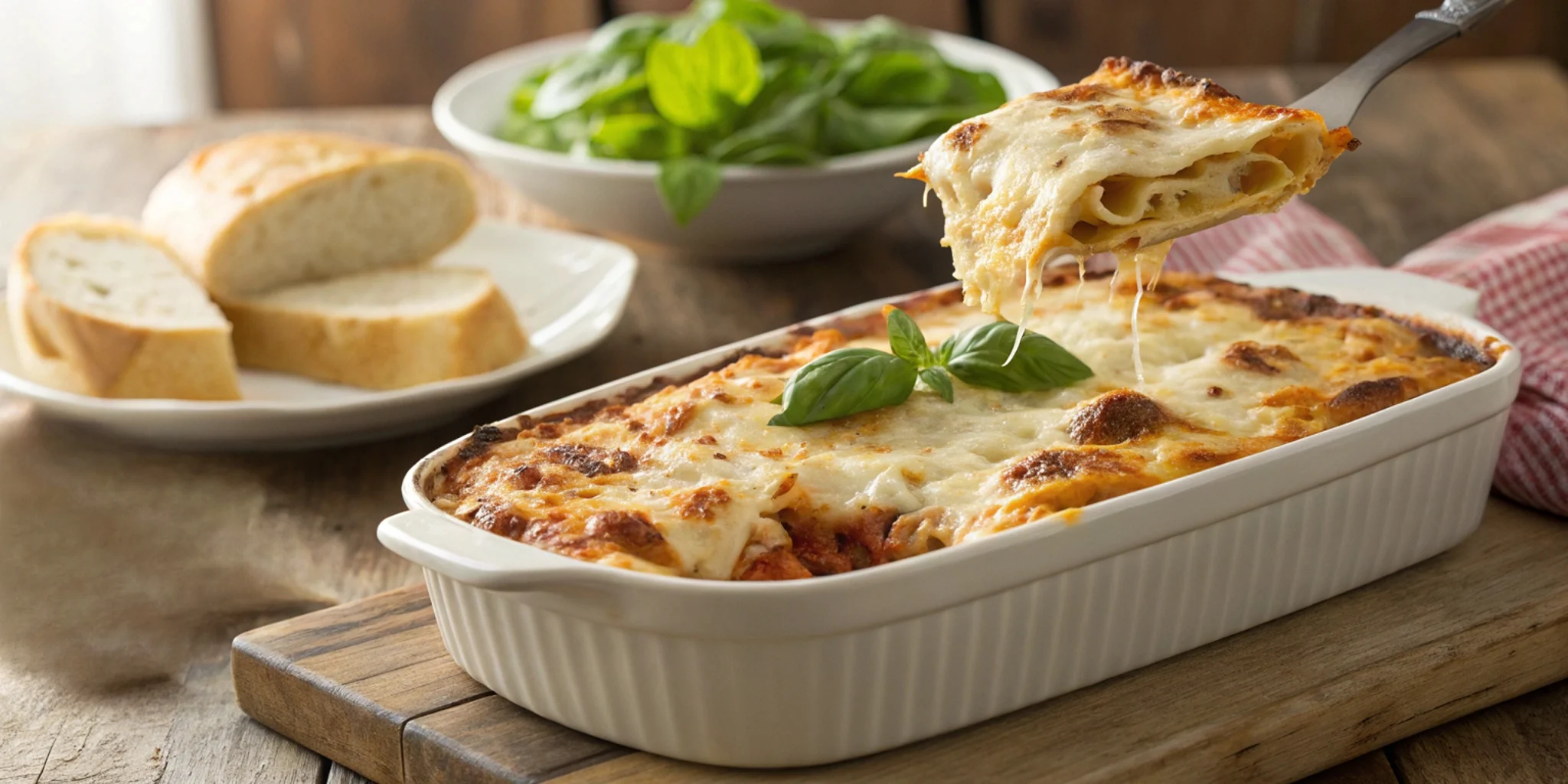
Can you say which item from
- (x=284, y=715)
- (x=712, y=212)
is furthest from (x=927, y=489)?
(x=712, y=212)

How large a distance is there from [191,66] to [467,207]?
127 inches

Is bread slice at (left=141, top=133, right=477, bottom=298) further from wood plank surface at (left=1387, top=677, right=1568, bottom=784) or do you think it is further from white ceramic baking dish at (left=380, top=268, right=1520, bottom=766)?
wood plank surface at (left=1387, top=677, right=1568, bottom=784)

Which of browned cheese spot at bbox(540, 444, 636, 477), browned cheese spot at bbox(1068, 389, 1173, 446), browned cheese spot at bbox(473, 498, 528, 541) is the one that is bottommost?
browned cheese spot at bbox(540, 444, 636, 477)

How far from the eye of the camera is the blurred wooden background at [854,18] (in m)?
6.01

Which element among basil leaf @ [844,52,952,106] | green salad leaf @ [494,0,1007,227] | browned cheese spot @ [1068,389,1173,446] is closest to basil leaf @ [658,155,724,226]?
green salad leaf @ [494,0,1007,227]

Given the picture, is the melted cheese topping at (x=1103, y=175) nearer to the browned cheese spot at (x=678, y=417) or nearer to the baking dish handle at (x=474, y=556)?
the browned cheese spot at (x=678, y=417)

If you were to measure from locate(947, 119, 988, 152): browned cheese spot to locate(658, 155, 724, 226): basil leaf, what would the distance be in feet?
3.85

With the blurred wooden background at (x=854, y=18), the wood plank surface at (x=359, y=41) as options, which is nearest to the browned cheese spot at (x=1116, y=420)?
the blurred wooden background at (x=854, y=18)

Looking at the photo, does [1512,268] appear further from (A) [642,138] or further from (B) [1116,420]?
(A) [642,138]

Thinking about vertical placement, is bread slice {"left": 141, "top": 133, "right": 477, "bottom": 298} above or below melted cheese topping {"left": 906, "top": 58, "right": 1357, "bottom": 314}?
below

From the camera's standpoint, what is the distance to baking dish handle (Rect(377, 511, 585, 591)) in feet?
5.04

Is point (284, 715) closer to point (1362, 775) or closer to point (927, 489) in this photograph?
point (927, 489)

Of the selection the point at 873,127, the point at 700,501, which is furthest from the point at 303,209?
the point at 700,501

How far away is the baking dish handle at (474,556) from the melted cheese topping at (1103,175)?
63 cm
